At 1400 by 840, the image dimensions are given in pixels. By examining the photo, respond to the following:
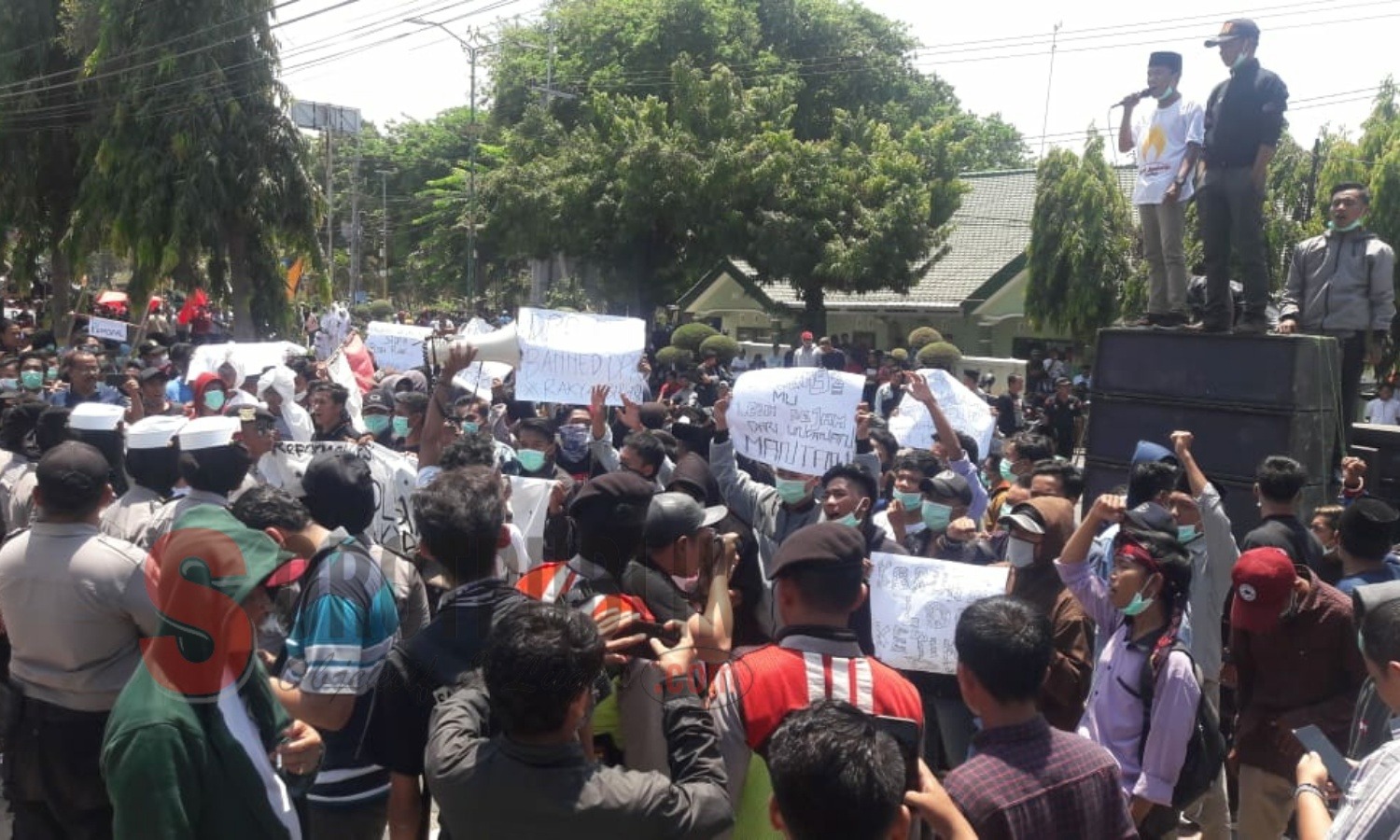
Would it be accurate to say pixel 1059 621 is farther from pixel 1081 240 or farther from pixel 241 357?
pixel 1081 240

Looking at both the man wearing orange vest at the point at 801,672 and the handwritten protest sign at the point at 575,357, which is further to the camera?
the handwritten protest sign at the point at 575,357

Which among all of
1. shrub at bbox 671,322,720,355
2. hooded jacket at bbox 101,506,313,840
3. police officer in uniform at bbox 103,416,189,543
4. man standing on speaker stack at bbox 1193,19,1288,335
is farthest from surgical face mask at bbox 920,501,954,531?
shrub at bbox 671,322,720,355

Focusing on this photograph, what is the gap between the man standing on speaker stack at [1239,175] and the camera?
259 inches

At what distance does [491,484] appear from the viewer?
329cm

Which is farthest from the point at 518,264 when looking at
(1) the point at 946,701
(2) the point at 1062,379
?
(1) the point at 946,701

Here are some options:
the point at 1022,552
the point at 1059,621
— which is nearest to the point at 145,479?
the point at 1022,552

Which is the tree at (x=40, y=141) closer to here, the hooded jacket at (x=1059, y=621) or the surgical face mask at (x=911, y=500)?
the surgical face mask at (x=911, y=500)

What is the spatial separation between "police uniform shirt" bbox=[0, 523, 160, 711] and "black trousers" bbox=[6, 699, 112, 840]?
6cm

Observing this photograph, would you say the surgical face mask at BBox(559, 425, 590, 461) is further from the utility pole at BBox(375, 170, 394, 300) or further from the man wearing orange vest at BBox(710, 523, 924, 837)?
the utility pole at BBox(375, 170, 394, 300)

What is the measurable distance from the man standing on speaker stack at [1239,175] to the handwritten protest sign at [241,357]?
24.3 feet

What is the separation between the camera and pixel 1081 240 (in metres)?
25.4

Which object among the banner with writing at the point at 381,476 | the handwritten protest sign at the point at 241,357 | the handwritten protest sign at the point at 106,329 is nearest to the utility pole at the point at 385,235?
the handwritten protest sign at the point at 106,329

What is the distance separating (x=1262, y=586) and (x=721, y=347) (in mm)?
18944

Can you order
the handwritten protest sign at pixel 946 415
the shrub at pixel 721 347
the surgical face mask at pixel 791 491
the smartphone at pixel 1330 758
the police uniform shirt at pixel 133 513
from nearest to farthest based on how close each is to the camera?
1. the smartphone at pixel 1330 758
2. the police uniform shirt at pixel 133 513
3. the surgical face mask at pixel 791 491
4. the handwritten protest sign at pixel 946 415
5. the shrub at pixel 721 347
